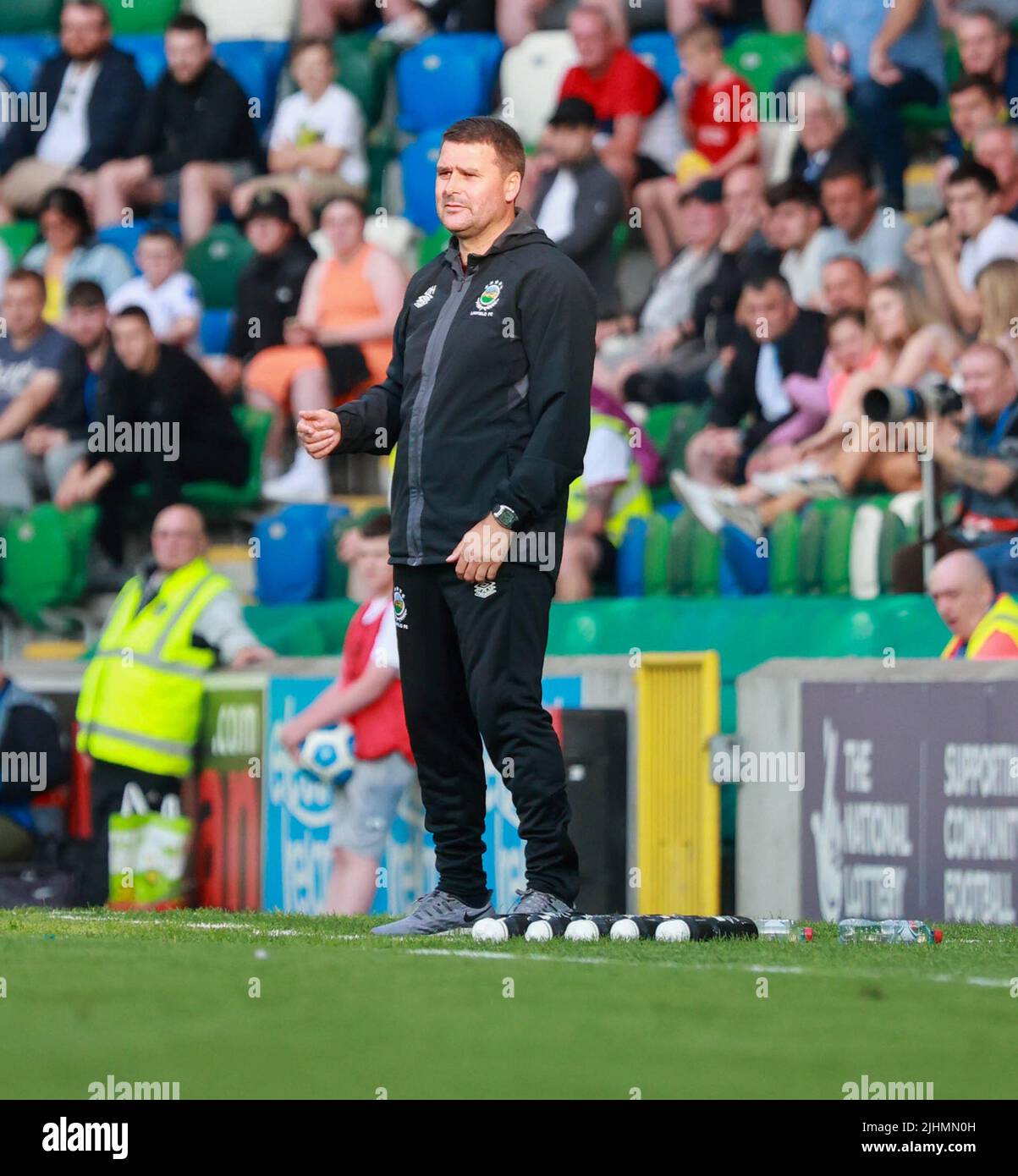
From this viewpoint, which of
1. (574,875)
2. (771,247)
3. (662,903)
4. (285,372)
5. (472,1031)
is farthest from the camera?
(285,372)

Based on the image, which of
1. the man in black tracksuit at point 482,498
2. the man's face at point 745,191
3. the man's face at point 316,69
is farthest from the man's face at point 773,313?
the man in black tracksuit at point 482,498

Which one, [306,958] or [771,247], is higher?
[771,247]

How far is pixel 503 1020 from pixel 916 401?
6.81 metres

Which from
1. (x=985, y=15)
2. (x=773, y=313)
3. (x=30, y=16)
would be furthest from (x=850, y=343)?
(x=30, y=16)

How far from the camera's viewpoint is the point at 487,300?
6000 millimetres

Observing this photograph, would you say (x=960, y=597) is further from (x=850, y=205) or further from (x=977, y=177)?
(x=850, y=205)

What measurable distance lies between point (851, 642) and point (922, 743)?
1.70 metres

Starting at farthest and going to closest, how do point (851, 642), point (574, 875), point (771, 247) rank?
point (771, 247) → point (851, 642) → point (574, 875)

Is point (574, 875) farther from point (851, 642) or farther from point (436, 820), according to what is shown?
point (851, 642)

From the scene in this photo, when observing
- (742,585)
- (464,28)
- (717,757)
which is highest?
(464,28)

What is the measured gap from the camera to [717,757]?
30.3 feet

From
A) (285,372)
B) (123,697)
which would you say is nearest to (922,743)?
(123,697)

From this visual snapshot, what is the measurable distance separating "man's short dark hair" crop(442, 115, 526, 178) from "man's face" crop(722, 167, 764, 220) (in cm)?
633

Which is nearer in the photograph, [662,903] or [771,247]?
[662,903]
